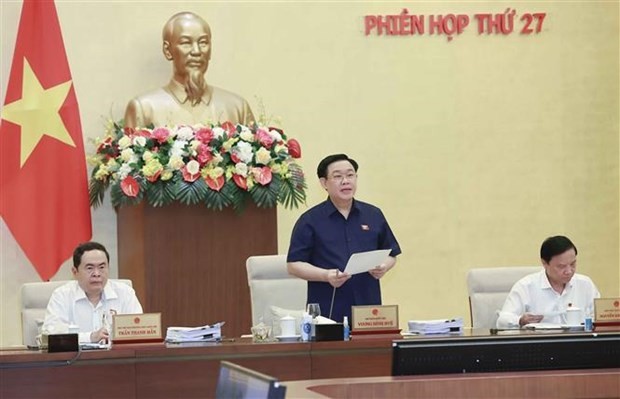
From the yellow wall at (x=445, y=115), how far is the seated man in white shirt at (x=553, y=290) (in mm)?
2515

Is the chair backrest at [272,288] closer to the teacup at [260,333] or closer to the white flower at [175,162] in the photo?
the white flower at [175,162]

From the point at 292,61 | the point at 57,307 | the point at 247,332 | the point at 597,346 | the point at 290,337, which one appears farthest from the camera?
the point at 292,61

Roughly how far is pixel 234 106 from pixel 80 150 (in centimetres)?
93

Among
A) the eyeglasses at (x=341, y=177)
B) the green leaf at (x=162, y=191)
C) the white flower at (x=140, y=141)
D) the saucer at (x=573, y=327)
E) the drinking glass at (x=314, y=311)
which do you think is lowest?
the saucer at (x=573, y=327)

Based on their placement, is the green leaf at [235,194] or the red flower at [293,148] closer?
the green leaf at [235,194]

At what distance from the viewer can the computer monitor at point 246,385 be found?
2.21 m

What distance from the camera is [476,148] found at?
28.0 feet

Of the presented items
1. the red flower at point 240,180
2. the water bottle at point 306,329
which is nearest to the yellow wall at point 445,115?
the red flower at point 240,180

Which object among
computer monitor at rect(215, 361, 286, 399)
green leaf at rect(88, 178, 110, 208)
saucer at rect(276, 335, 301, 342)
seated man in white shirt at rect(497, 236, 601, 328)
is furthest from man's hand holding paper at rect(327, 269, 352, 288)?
computer monitor at rect(215, 361, 286, 399)

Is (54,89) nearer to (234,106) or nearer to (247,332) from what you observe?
(234,106)

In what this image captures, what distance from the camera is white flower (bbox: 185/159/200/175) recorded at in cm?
690

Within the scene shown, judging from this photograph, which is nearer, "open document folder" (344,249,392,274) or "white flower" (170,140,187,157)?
"open document folder" (344,249,392,274)

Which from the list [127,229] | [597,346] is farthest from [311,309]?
[127,229]

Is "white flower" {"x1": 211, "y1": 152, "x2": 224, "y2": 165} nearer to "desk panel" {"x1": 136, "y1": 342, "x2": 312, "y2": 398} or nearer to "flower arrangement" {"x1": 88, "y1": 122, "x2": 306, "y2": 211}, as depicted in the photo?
"flower arrangement" {"x1": 88, "y1": 122, "x2": 306, "y2": 211}
